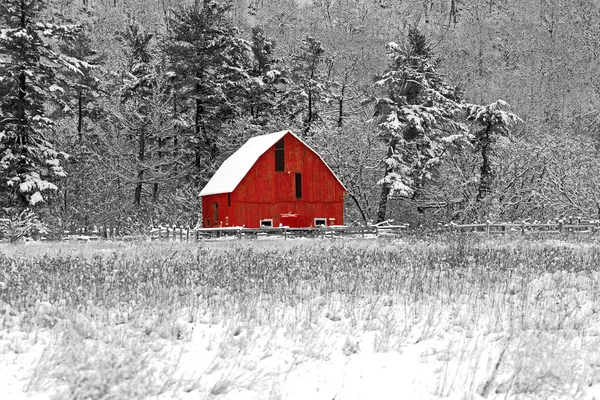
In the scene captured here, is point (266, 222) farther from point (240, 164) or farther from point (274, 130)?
point (274, 130)

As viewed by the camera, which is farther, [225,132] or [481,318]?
[225,132]

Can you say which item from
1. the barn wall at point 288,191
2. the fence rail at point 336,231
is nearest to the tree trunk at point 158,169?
the barn wall at point 288,191

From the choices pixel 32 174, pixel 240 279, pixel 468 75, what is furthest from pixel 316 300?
pixel 468 75

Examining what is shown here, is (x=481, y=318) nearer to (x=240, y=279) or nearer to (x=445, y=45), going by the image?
(x=240, y=279)

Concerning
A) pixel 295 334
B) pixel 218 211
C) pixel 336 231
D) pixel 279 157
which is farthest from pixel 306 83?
pixel 295 334

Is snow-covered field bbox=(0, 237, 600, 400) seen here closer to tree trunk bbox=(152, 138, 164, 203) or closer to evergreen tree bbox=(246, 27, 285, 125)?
tree trunk bbox=(152, 138, 164, 203)

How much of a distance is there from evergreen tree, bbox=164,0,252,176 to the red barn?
820 cm

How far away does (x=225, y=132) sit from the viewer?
49344mm

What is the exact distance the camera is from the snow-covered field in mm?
6059

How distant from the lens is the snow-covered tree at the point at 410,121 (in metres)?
43.0

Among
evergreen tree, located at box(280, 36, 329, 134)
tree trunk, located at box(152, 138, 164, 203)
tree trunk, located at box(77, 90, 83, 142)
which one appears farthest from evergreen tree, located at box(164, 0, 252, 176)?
tree trunk, located at box(77, 90, 83, 142)

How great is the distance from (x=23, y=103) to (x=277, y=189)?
594 inches

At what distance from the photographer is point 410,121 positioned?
44.1m

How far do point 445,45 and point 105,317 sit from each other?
369 ft
